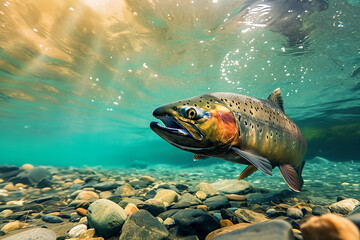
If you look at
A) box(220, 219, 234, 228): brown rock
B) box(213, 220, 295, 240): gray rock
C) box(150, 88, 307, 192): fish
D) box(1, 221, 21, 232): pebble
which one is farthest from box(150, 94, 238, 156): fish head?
box(1, 221, 21, 232): pebble

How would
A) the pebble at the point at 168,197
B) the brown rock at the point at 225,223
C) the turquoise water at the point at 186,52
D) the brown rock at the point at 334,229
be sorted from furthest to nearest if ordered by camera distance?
the turquoise water at the point at 186,52, the pebble at the point at 168,197, the brown rock at the point at 225,223, the brown rock at the point at 334,229

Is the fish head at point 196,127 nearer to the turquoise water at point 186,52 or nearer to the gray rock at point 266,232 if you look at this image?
the gray rock at point 266,232

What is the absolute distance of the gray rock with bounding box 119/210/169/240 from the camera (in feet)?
6.43

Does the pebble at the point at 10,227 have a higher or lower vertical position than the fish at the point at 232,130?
lower

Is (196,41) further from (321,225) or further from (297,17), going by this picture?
(321,225)

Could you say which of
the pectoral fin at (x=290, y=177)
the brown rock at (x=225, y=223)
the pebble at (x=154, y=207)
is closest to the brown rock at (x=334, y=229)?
the brown rock at (x=225, y=223)

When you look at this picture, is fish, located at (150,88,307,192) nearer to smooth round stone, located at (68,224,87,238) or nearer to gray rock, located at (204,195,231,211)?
gray rock, located at (204,195,231,211)

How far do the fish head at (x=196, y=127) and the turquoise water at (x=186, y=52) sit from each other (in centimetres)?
630

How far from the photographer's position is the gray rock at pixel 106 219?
7.35ft

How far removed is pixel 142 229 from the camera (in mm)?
2021

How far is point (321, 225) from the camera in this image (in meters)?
1.00

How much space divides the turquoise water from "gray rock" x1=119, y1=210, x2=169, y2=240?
23.6 feet

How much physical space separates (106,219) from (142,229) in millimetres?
598

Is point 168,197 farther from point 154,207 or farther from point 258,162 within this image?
point 258,162
